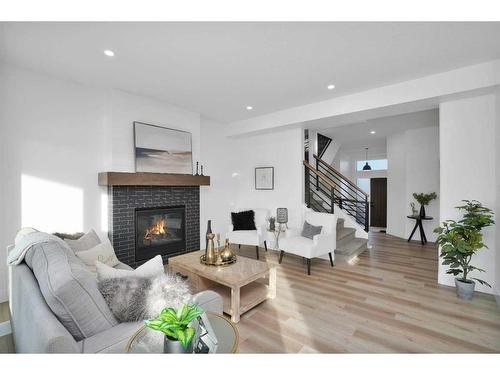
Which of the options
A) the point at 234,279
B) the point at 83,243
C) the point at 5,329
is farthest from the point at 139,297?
the point at 5,329

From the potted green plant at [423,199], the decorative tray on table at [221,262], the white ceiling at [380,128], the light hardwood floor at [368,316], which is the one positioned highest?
the white ceiling at [380,128]

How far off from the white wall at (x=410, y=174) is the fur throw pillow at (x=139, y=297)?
19.4 feet

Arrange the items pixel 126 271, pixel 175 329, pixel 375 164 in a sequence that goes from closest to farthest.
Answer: pixel 175 329
pixel 126 271
pixel 375 164

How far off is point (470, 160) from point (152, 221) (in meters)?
4.55

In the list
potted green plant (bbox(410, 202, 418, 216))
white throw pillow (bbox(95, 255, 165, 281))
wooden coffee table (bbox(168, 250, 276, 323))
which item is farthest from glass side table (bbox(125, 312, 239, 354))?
potted green plant (bbox(410, 202, 418, 216))

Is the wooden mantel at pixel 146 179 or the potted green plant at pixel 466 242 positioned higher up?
the wooden mantel at pixel 146 179

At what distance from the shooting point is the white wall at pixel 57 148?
265 centimetres

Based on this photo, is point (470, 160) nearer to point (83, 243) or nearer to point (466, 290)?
point (466, 290)

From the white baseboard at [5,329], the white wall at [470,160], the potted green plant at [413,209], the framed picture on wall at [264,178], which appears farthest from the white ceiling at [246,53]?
the potted green plant at [413,209]

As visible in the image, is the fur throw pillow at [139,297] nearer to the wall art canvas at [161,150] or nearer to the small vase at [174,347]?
the small vase at [174,347]

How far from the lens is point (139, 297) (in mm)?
1288

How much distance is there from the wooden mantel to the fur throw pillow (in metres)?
2.20

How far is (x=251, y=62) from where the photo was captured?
2.56 m

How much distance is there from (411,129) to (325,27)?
481 cm
